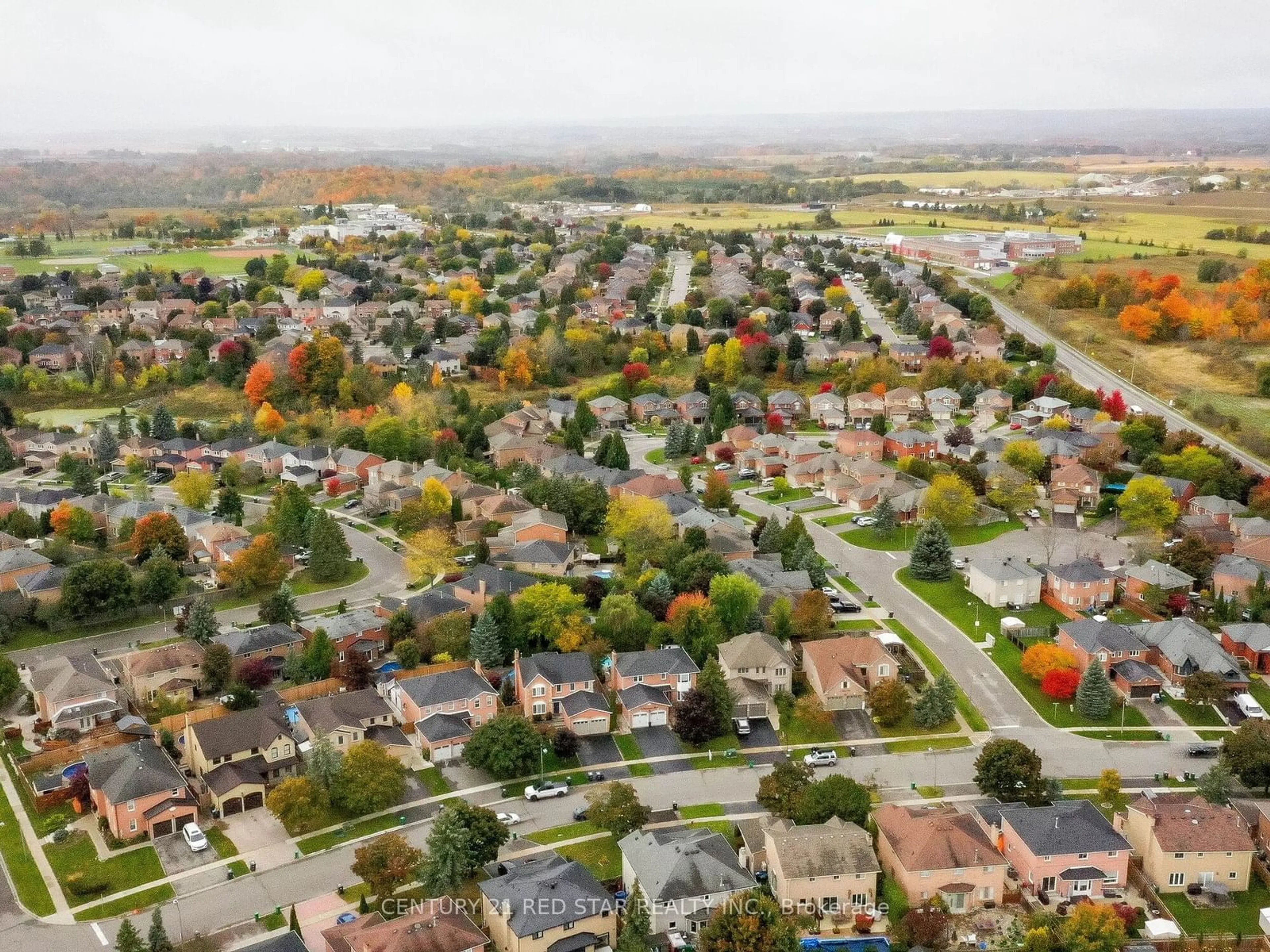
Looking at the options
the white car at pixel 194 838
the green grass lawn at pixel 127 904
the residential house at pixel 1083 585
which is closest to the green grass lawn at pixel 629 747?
the white car at pixel 194 838

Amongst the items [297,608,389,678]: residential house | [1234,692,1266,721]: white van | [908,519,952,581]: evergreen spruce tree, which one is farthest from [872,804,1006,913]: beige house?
[297,608,389,678]: residential house

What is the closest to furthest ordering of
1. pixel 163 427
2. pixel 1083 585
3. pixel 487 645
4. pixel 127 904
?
pixel 127 904 < pixel 487 645 < pixel 1083 585 < pixel 163 427

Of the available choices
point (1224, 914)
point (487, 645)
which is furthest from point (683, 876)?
point (487, 645)

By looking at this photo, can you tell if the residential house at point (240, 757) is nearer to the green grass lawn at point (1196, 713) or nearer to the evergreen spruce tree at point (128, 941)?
the evergreen spruce tree at point (128, 941)

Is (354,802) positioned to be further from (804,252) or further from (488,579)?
(804,252)

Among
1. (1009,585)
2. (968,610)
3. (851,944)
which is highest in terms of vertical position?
(1009,585)

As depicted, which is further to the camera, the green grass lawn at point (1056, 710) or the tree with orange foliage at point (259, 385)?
the tree with orange foliage at point (259, 385)

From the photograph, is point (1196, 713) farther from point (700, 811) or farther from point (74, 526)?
point (74, 526)

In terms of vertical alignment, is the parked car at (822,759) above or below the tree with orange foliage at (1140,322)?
below
